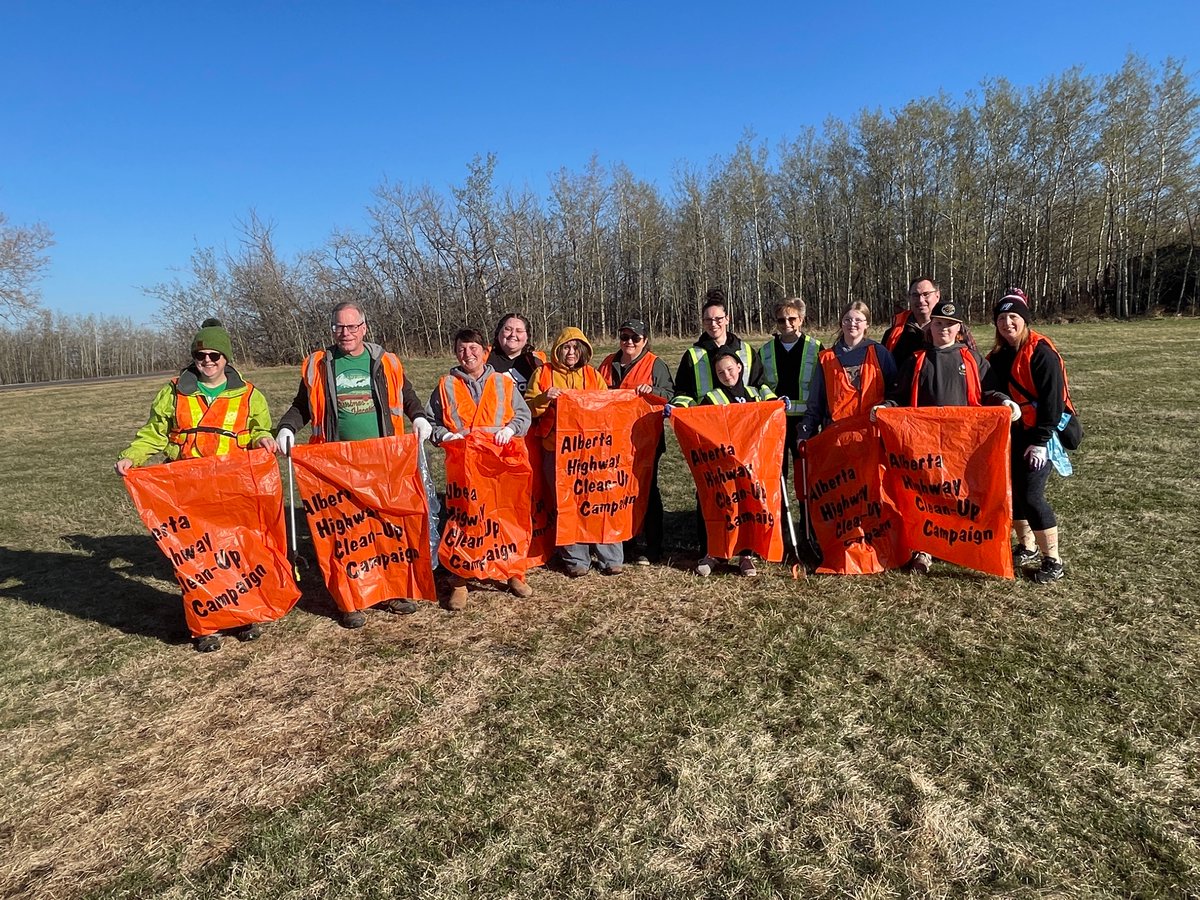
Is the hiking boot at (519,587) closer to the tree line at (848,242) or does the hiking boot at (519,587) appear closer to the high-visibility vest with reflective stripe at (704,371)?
the high-visibility vest with reflective stripe at (704,371)

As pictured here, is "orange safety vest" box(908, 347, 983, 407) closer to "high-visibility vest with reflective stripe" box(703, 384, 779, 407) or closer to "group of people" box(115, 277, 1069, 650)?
"group of people" box(115, 277, 1069, 650)

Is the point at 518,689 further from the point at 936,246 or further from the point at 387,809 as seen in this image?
the point at 936,246

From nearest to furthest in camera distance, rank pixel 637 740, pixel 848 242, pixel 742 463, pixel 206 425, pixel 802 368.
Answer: pixel 637 740 → pixel 206 425 → pixel 742 463 → pixel 802 368 → pixel 848 242

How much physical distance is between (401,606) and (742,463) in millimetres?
2524

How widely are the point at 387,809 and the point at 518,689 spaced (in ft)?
3.10

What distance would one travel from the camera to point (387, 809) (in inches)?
103

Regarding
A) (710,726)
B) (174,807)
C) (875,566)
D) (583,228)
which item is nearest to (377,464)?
(174,807)

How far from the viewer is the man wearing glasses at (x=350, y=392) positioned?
4297mm

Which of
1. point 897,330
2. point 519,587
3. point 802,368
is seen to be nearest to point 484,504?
point 519,587

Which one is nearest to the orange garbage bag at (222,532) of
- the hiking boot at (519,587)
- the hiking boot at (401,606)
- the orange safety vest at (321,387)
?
the orange safety vest at (321,387)

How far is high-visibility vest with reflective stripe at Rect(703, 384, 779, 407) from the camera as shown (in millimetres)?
4605

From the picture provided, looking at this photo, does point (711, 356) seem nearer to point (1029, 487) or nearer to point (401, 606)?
point (1029, 487)

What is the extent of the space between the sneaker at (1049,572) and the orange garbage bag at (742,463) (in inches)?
64.1

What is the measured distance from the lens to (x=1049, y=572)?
4281mm
